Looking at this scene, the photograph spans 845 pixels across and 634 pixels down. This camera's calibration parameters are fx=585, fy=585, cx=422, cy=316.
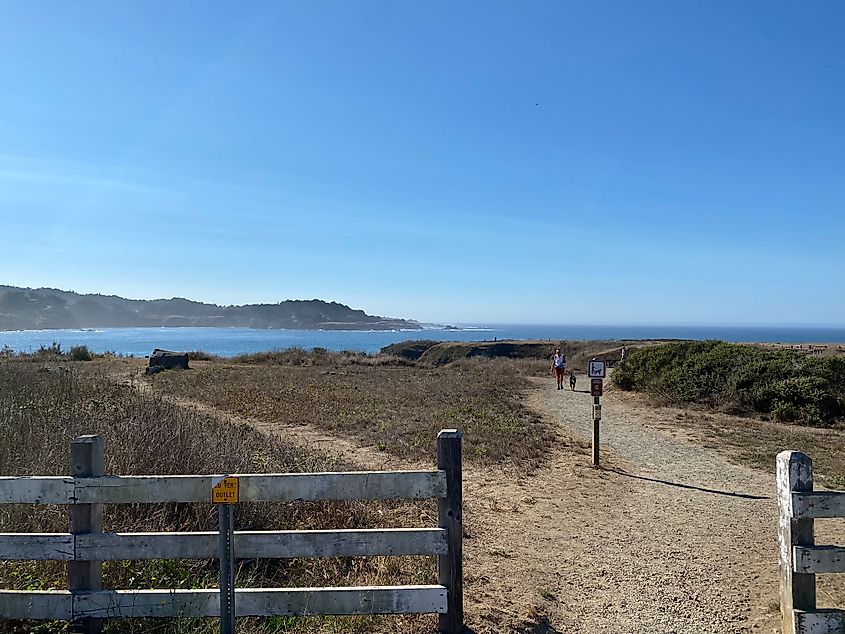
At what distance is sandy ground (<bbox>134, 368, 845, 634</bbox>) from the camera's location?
470cm

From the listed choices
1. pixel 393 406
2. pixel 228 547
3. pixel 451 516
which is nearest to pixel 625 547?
pixel 451 516

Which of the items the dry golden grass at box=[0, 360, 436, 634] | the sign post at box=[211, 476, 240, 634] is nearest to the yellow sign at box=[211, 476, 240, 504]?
the sign post at box=[211, 476, 240, 634]

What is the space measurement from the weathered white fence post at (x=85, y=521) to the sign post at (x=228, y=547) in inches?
37.1

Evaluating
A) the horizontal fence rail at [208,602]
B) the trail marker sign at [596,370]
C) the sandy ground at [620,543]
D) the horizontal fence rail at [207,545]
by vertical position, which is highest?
the trail marker sign at [596,370]

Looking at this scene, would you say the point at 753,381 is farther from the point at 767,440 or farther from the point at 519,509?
the point at 519,509

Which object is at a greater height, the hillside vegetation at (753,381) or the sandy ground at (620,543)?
the hillside vegetation at (753,381)

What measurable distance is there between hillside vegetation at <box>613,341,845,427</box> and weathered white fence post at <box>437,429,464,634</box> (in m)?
14.4

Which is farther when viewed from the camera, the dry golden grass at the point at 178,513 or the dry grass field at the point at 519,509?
the dry grass field at the point at 519,509

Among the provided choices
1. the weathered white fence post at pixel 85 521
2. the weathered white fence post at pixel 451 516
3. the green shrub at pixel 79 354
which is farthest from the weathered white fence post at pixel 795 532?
the green shrub at pixel 79 354

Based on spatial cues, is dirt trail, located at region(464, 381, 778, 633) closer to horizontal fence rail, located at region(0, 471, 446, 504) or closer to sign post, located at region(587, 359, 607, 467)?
sign post, located at region(587, 359, 607, 467)

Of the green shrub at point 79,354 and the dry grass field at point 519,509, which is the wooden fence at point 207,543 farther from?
the green shrub at point 79,354

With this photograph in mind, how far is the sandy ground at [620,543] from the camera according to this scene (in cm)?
470

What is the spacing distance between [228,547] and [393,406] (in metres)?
13.1

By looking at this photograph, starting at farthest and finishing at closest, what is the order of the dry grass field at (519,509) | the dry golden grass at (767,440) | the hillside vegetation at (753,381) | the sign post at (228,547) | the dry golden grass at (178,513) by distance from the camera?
the hillside vegetation at (753,381) < the dry golden grass at (767,440) < the dry grass field at (519,509) < the dry golden grass at (178,513) < the sign post at (228,547)
